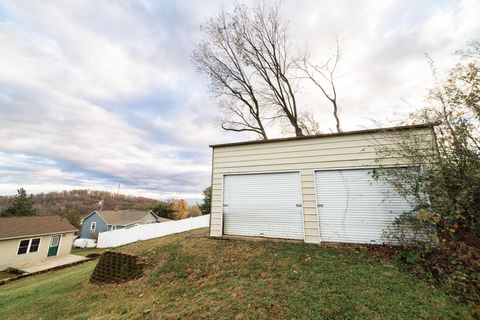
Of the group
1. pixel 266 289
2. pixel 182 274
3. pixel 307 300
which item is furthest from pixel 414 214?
pixel 182 274

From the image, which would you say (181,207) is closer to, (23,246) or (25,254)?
A: (25,254)

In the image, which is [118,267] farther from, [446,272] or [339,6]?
[339,6]

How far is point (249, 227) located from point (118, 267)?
13.1ft

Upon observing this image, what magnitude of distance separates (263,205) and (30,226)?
22583 mm

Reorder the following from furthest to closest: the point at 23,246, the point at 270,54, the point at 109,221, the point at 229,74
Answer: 1. the point at 109,221
2. the point at 23,246
3. the point at 229,74
4. the point at 270,54

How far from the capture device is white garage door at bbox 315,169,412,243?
5.27 metres

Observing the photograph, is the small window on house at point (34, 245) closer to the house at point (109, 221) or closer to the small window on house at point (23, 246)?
the small window on house at point (23, 246)

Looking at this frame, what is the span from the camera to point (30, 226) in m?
17.3

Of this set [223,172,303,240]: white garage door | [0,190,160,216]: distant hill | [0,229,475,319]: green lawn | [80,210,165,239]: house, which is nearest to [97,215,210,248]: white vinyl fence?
[80,210,165,239]: house

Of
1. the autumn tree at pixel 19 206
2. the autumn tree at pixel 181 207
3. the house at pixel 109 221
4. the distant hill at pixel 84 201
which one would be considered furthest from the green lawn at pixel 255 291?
the distant hill at pixel 84 201

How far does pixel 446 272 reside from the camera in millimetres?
3467

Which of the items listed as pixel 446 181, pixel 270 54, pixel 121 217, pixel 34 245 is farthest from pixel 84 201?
pixel 446 181

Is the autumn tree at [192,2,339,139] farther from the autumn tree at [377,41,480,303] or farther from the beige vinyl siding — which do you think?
the beige vinyl siding

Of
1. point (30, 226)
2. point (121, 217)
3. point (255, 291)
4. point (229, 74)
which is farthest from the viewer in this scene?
point (121, 217)
